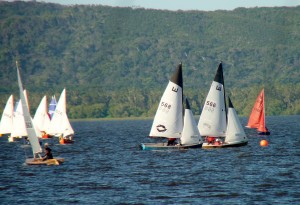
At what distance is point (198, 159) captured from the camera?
276 ft

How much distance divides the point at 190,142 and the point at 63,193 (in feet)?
111

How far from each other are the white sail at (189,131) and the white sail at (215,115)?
3.02 metres

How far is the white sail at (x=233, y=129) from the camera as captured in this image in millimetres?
92000

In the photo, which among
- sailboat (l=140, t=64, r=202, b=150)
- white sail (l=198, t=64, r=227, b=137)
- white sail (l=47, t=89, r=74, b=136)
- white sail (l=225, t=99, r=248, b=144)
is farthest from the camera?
white sail (l=47, t=89, r=74, b=136)

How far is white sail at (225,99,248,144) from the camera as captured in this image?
302 feet

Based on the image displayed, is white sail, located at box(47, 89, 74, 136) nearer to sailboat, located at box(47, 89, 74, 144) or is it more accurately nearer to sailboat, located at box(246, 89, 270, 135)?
sailboat, located at box(47, 89, 74, 144)

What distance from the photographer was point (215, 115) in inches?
3688

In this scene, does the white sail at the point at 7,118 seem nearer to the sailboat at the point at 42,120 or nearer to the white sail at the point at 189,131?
the sailboat at the point at 42,120

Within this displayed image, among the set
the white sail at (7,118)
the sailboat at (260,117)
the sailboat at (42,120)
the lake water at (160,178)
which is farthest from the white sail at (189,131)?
the white sail at (7,118)

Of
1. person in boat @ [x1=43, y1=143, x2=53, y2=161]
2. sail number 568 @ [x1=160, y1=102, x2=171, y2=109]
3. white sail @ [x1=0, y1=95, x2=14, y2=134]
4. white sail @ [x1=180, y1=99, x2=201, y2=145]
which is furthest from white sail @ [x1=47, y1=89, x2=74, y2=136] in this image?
person in boat @ [x1=43, y1=143, x2=53, y2=161]

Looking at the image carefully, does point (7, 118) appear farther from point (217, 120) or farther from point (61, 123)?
point (217, 120)

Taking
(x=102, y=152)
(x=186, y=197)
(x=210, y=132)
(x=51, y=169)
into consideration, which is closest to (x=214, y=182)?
(x=186, y=197)

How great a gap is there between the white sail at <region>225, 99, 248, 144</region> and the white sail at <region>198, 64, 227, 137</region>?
976mm

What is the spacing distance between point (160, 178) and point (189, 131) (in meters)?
23.3
